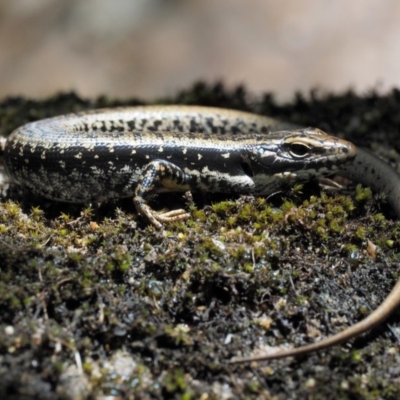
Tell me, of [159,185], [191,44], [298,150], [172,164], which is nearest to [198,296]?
[159,185]

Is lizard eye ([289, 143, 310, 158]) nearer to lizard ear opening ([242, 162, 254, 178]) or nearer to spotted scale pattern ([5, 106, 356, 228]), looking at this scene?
spotted scale pattern ([5, 106, 356, 228])

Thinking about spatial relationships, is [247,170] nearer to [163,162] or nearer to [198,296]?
[163,162]

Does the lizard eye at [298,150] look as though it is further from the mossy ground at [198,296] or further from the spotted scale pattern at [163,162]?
the mossy ground at [198,296]

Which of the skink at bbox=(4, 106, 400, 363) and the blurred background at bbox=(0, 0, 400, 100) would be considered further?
the blurred background at bbox=(0, 0, 400, 100)

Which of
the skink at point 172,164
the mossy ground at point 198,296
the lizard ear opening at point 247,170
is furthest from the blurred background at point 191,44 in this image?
the mossy ground at point 198,296

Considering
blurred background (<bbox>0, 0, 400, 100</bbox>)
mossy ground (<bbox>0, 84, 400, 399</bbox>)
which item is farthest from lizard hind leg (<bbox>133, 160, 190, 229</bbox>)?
blurred background (<bbox>0, 0, 400, 100</bbox>)

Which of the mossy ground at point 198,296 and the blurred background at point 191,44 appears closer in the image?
the mossy ground at point 198,296

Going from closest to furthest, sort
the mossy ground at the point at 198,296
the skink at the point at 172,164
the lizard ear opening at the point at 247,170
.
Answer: the mossy ground at the point at 198,296
the skink at the point at 172,164
the lizard ear opening at the point at 247,170

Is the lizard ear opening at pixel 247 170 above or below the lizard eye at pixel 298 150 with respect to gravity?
below
